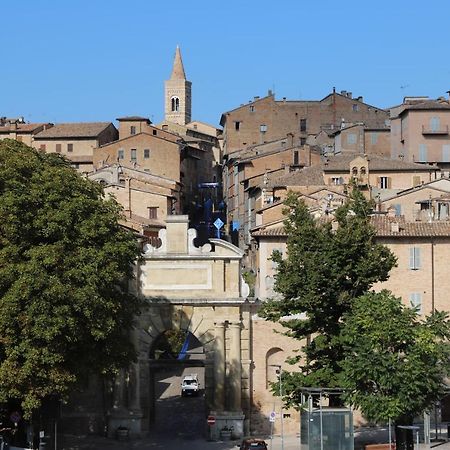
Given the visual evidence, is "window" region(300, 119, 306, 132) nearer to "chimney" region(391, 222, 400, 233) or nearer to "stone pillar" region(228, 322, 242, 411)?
"chimney" region(391, 222, 400, 233)

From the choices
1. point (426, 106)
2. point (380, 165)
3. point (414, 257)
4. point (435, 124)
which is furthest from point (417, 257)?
point (426, 106)

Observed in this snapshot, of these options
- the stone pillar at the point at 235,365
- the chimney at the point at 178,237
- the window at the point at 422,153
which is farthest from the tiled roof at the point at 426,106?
the stone pillar at the point at 235,365

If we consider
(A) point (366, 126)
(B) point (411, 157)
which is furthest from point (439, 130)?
(A) point (366, 126)

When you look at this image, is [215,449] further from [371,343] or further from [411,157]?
[411,157]

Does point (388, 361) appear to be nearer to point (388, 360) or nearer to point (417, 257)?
point (388, 360)

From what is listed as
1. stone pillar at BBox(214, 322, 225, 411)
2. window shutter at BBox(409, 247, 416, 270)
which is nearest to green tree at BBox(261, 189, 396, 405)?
stone pillar at BBox(214, 322, 225, 411)

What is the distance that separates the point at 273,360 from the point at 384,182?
159 feet

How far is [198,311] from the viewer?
63.4m

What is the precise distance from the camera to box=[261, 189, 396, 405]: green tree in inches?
2072

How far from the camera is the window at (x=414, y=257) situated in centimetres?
7050

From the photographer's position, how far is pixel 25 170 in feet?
176

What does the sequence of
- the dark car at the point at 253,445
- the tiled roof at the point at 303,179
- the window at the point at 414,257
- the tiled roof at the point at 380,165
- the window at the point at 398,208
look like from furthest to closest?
the tiled roof at the point at 380,165 < the tiled roof at the point at 303,179 < the window at the point at 398,208 < the window at the point at 414,257 < the dark car at the point at 253,445

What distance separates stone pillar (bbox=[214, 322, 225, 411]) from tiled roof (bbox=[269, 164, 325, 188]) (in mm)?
44866

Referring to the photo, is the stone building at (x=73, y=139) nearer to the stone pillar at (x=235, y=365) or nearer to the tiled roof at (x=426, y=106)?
the tiled roof at (x=426, y=106)
